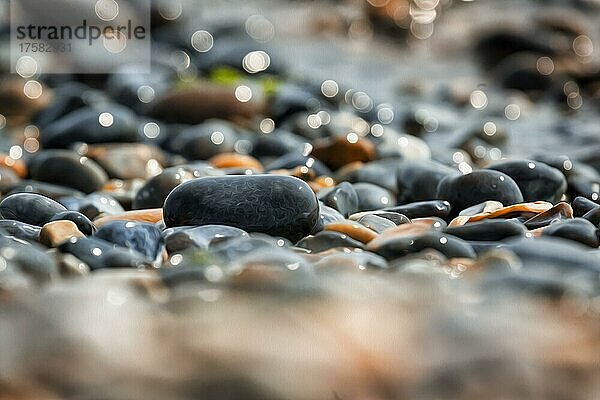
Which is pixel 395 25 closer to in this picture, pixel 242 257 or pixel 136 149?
pixel 136 149

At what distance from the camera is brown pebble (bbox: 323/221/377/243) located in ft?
8.29

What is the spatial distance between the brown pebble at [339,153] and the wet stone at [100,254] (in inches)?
73.5

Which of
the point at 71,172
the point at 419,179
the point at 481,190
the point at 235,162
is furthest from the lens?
the point at 235,162

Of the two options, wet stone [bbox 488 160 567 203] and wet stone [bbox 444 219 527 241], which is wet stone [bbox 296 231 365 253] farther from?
wet stone [bbox 488 160 567 203]

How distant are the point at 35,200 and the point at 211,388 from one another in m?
1.57

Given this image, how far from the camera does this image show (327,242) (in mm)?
2463

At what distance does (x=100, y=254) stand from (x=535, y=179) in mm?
1652

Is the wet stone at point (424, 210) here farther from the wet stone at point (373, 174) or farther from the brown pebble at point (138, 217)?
the brown pebble at point (138, 217)

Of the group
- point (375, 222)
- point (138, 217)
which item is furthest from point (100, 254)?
point (375, 222)

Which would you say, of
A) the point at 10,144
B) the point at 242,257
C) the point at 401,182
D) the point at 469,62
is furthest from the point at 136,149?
the point at 469,62

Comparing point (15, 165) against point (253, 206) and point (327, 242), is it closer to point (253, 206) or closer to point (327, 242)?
point (253, 206)

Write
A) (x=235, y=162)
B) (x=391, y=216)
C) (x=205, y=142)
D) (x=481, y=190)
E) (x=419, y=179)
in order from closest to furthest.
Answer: (x=391, y=216), (x=481, y=190), (x=419, y=179), (x=235, y=162), (x=205, y=142)

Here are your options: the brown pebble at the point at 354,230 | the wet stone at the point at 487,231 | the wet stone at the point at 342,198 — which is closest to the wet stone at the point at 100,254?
the brown pebble at the point at 354,230

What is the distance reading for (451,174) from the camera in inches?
133
